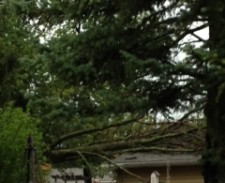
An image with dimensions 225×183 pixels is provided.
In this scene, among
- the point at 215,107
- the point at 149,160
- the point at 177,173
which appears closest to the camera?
the point at 215,107

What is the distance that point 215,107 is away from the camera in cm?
982

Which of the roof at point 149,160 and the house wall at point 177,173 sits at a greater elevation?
the roof at point 149,160

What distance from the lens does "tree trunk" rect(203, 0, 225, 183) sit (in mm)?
9117

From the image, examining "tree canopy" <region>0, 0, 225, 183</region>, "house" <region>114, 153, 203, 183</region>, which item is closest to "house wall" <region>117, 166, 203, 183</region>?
"house" <region>114, 153, 203, 183</region>

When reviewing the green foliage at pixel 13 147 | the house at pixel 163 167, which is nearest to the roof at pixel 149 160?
the house at pixel 163 167

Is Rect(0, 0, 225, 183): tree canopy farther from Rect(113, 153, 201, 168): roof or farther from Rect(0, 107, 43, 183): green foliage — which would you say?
Rect(113, 153, 201, 168): roof

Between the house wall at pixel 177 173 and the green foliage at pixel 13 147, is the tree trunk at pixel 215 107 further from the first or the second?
the house wall at pixel 177 173

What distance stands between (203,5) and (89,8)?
5.78 ft

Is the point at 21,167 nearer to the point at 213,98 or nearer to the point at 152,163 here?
the point at 213,98

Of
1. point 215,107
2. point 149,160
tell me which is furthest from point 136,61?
point 149,160

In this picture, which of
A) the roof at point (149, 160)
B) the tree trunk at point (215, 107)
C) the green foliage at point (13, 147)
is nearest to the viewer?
the tree trunk at point (215, 107)

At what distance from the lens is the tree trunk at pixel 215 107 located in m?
9.12

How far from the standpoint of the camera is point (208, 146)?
10.2 meters

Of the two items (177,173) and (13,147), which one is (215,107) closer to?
(13,147)
